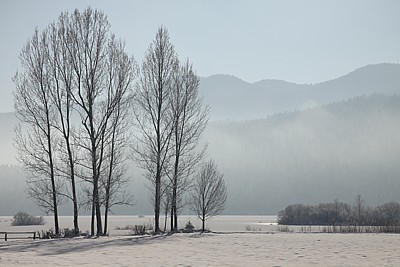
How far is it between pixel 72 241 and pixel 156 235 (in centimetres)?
605

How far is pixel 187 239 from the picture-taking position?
31.9 meters

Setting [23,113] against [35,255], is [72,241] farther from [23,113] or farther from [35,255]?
[23,113]

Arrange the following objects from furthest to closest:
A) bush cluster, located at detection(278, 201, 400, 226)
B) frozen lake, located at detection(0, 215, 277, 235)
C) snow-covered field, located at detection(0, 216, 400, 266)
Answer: bush cluster, located at detection(278, 201, 400, 226) < frozen lake, located at detection(0, 215, 277, 235) < snow-covered field, located at detection(0, 216, 400, 266)

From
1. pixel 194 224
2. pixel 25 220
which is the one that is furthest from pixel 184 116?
pixel 25 220

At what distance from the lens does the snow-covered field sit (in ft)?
71.9

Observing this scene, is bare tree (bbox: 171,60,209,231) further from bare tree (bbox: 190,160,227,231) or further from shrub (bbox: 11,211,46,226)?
shrub (bbox: 11,211,46,226)

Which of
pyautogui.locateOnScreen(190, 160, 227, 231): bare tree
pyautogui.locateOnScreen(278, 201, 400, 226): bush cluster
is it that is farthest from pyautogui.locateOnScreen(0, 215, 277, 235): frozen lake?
pyautogui.locateOnScreen(190, 160, 227, 231): bare tree

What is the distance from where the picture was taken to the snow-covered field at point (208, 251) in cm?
2191

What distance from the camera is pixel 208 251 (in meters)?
26.4

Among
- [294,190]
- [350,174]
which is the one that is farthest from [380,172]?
[294,190]

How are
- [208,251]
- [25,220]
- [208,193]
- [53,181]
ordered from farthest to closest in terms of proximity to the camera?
[25,220], [208,193], [53,181], [208,251]

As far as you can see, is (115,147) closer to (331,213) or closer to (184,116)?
(184,116)

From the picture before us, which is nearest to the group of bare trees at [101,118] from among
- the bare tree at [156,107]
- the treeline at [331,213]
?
the bare tree at [156,107]

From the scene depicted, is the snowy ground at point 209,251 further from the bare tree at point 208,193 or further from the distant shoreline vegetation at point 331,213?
the distant shoreline vegetation at point 331,213
